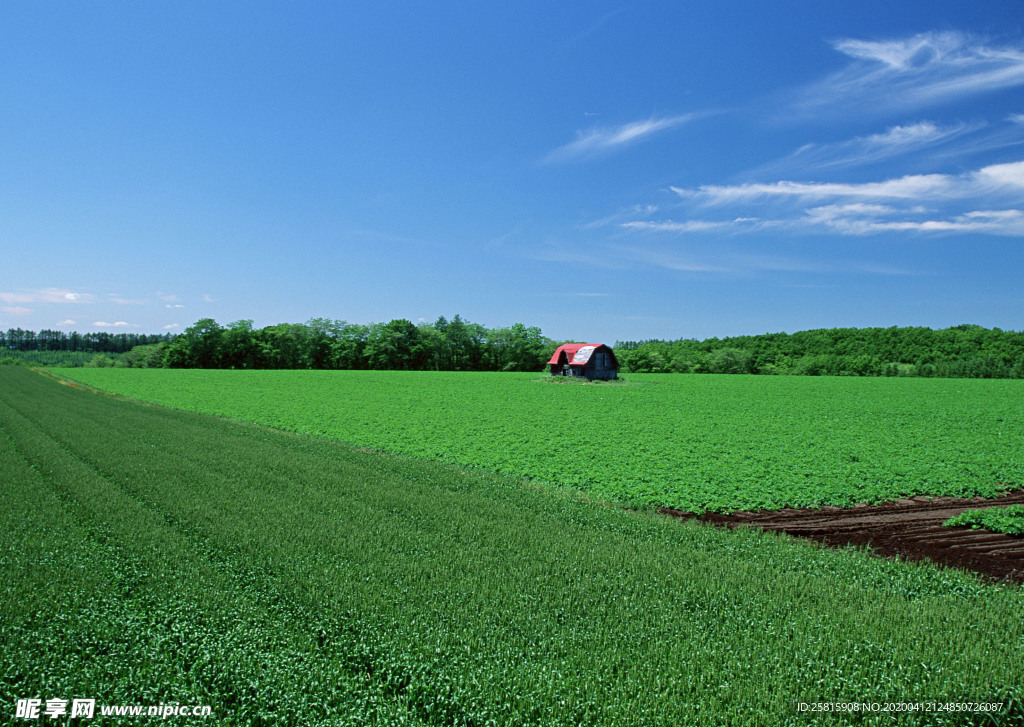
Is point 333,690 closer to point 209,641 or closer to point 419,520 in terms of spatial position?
point 209,641

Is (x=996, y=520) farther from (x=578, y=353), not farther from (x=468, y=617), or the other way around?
(x=578, y=353)

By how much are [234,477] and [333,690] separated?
888cm

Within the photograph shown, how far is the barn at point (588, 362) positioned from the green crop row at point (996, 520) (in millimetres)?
45642

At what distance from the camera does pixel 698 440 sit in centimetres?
1977

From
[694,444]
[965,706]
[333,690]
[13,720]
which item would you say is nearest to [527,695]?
[333,690]

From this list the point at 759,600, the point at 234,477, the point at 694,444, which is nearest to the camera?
the point at 759,600

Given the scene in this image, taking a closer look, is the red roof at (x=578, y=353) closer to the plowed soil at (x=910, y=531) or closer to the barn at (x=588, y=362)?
the barn at (x=588, y=362)

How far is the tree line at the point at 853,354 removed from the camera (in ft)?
275

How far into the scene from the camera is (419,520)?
369 inches

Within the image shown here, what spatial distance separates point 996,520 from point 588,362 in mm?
46200

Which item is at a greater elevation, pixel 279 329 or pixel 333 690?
pixel 279 329

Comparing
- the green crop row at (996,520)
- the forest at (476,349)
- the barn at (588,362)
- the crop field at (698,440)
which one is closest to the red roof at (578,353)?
the barn at (588,362)

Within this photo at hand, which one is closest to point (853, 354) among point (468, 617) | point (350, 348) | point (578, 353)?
point (578, 353)

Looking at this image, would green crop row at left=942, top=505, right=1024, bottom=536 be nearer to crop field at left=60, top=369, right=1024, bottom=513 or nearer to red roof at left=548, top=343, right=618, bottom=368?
crop field at left=60, top=369, right=1024, bottom=513
